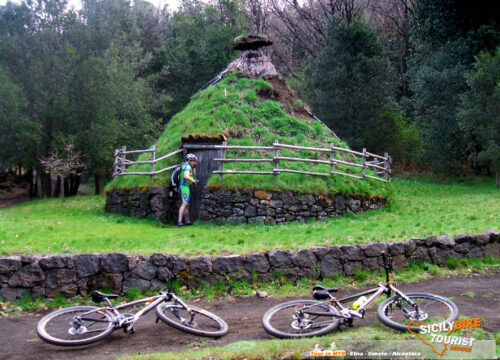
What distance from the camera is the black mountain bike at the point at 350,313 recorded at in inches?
240

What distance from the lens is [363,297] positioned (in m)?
6.39

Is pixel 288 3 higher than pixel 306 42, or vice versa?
pixel 288 3

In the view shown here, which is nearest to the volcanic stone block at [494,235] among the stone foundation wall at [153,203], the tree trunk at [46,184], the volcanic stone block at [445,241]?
the volcanic stone block at [445,241]

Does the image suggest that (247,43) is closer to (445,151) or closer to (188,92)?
(445,151)

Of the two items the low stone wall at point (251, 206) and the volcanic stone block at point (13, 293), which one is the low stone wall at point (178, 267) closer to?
the volcanic stone block at point (13, 293)

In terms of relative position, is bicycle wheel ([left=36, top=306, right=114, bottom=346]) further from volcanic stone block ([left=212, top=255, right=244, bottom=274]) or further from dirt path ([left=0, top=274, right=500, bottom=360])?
volcanic stone block ([left=212, top=255, right=244, bottom=274])

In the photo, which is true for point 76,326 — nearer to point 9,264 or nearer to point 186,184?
point 9,264

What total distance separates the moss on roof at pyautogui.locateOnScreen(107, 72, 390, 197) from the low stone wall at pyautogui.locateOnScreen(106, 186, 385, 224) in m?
→ 0.24

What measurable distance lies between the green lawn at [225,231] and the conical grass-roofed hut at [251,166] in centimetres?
67

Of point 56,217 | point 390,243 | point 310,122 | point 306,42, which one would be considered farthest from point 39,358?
point 306,42

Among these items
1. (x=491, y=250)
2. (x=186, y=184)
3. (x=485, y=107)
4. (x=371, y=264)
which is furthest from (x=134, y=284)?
(x=485, y=107)

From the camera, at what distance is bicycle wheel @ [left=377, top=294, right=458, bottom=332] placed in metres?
6.10

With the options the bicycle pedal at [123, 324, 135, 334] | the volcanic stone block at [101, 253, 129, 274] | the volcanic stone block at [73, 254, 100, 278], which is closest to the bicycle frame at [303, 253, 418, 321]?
the bicycle pedal at [123, 324, 135, 334]

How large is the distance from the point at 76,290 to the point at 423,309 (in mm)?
5308
